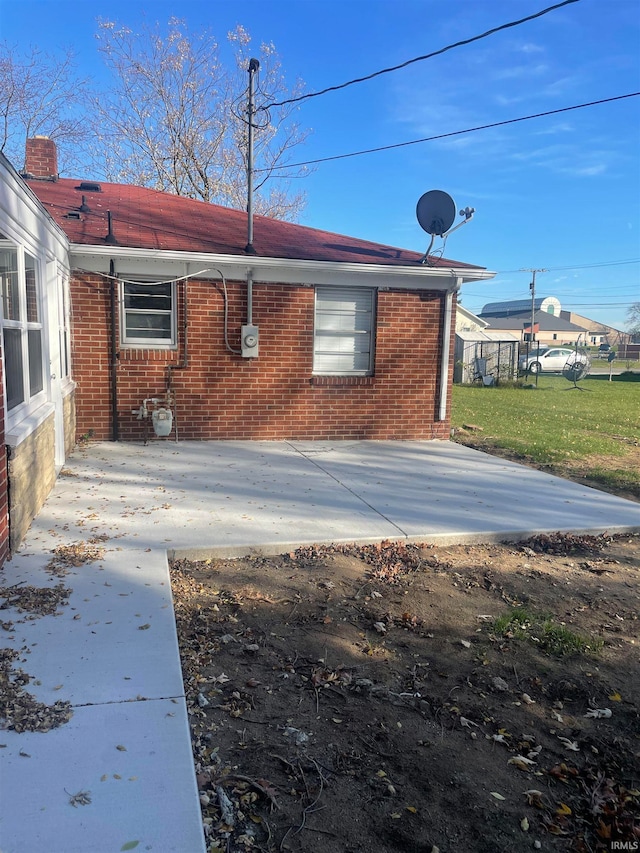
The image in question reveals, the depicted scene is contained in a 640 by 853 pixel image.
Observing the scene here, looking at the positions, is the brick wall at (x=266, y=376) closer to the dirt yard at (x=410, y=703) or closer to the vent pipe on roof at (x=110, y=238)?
the vent pipe on roof at (x=110, y=238)

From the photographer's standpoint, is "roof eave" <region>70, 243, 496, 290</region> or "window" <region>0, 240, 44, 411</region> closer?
"window" <region>0, 240, 44, 411</region>

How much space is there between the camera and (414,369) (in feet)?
32.4

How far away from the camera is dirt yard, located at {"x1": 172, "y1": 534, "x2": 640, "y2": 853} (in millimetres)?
2135

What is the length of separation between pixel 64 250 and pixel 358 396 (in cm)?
467

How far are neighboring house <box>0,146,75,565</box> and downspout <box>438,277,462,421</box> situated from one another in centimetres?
570

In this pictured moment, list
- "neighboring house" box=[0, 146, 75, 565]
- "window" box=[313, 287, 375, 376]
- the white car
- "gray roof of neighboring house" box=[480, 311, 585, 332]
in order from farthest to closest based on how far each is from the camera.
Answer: "gray roof of neighboring house" box=[480, 311, 585, 332], the white car, "window" box=[313, 287, 375, 376], "neighboring house" box=[0, 146, 75, 565]

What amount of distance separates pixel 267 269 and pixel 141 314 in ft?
6.33

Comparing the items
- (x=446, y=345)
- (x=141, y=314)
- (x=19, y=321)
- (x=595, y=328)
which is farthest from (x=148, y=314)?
(x=595, y=328)

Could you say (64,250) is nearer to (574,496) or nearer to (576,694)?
(574,496)

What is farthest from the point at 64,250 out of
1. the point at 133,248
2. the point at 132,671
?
the point at 132,671

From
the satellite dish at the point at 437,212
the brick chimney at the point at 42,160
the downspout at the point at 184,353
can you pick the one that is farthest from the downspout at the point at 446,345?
the brick chimney at the point at 42,160

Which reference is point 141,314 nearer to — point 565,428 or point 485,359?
point 565,428

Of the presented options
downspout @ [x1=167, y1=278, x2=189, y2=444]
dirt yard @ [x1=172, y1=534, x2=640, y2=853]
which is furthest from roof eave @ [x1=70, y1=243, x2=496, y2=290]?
dirt yard @ [x1=172, y1=534, x2=640, y2=853]

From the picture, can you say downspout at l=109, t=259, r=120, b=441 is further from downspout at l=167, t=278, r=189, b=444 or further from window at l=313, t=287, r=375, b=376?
window at l=313, t=287, r=375, b=376
